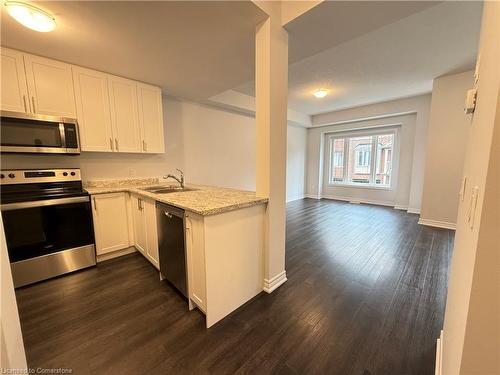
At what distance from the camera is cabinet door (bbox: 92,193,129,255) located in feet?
7.99

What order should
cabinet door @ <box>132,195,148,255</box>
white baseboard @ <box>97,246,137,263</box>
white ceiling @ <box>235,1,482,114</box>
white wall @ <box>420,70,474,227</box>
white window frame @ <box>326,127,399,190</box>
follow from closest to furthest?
white ceiling @ <box>235,1,482,114</box>
cabinet door @ <box>132,195,148,255</box>
white baseboard @ <box>97,246,137,263</box>
white wall @ <box>420,70,474,227</box>
white window frame @ <box>326,127,399,190</box>

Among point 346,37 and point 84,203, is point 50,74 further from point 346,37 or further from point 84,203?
point 346,37

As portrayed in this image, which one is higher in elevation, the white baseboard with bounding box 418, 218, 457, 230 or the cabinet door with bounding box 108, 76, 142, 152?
the cabinet door with bounding box 108, 76, 142, 152

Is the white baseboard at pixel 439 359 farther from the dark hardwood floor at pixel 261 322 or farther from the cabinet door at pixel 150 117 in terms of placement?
the cabinet door at pixel 150 117

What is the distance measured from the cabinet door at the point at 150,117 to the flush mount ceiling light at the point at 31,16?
48.8 inches

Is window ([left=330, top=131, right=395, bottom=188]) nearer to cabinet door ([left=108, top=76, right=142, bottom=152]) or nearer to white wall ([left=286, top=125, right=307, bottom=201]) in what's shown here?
white wall ([left=286, top=125, right=307, bottom=201])

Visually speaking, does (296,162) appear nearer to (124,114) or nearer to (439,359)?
(124,114)

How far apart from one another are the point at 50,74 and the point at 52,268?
2175mm

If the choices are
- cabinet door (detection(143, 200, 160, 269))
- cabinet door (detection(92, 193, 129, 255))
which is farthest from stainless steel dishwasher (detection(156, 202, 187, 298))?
cabinet door (detection(92, 193, 129, 255))

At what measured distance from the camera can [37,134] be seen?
212cm

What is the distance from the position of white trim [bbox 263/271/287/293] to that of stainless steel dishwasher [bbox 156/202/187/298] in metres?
0.77

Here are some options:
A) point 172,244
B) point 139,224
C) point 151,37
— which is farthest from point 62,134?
point 172,244

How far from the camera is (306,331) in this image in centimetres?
150

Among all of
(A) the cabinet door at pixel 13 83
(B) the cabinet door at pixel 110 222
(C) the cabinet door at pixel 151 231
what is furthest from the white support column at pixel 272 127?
(A) the cabinet door at pixel 13 83
